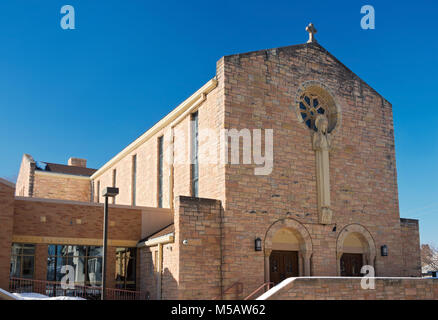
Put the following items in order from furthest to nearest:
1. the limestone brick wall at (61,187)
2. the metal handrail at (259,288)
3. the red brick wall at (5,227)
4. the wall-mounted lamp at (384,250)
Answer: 1. the limestone brick wall at (61,187)
2. the wall-mounted lamp at (384,250)
3. the red brick wall at (5,227)
4. the metal handrail at (259,288)

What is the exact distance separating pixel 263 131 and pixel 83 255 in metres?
9.19

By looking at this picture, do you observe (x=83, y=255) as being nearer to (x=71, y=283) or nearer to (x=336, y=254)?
(x=71, y=283)

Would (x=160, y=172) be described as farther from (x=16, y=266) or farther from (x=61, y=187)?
(x=61, y=187)

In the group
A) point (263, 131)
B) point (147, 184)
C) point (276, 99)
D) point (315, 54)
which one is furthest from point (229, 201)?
point (147, 184)

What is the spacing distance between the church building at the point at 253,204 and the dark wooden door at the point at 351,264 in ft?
0.15

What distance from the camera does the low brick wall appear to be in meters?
16.1

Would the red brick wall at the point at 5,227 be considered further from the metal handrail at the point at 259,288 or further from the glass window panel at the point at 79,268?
the metal handrail at the point at 259,288

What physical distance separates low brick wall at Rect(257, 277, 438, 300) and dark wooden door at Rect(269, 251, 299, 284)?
2.99 meters

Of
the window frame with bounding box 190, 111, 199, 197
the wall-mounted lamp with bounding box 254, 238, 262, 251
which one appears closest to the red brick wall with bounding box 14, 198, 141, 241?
the window frame with bounding box 190, 111, 199, 197

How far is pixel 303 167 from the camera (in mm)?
20906

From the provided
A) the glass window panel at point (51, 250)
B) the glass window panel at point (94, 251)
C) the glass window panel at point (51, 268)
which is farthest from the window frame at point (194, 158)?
the glass window panel at point (51, 268)

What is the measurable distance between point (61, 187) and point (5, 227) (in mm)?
21379

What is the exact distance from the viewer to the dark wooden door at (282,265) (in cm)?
1959

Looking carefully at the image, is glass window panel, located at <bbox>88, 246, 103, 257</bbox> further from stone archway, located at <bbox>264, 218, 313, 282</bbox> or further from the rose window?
the rose window
